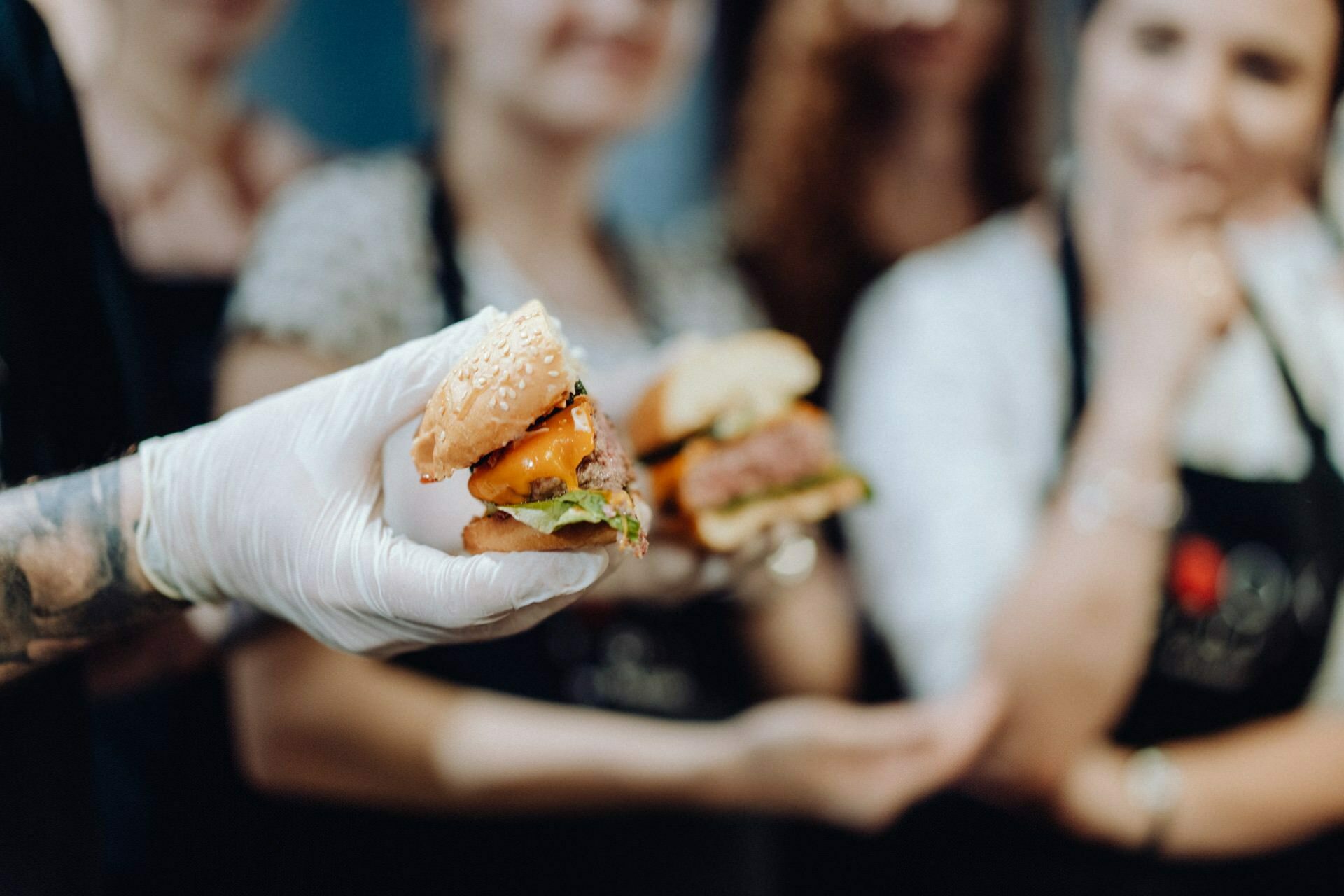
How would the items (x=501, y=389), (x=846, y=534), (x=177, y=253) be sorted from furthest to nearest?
(x=846, y=534) → (x=177, y=253) → (x=501, y=389)

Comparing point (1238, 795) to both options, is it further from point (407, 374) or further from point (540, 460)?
point (407, 374)

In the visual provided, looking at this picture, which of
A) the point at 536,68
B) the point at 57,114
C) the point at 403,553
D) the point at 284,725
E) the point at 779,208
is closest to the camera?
the point at 403,553

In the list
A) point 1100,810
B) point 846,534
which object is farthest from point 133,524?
point 1100,810

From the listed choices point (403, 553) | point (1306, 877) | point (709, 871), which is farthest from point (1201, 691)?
point (403, 553)

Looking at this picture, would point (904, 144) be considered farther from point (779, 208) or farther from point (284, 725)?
point (284, 725)

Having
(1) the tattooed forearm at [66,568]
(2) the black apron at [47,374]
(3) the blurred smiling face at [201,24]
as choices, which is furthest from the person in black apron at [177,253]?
(1) the tattooed forearm at [66,568]

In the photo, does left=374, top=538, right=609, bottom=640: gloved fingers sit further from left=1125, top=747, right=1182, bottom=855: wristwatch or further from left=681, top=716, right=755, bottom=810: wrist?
left=1125, top=747, right=1182, bottom=855: wristwatch

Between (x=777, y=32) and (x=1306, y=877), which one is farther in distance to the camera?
(x=777, y=32)

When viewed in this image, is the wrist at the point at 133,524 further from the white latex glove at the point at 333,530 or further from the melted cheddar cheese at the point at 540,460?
the melted cheddar cheese at the point at 540,460
